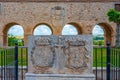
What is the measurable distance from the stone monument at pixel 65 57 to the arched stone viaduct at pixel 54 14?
958 inches

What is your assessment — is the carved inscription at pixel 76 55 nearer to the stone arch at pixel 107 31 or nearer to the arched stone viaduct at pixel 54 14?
the arched stone viaduct at pixel 54 14

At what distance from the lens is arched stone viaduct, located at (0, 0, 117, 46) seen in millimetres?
31312

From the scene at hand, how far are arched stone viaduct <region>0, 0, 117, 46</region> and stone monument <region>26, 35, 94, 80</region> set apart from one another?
79.8 ft

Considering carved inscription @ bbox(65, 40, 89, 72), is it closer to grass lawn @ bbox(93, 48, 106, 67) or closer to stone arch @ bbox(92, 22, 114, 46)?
grass lawn @ bbox(93, 48, 106, 67)

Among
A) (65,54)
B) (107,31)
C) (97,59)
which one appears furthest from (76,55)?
(107,31)

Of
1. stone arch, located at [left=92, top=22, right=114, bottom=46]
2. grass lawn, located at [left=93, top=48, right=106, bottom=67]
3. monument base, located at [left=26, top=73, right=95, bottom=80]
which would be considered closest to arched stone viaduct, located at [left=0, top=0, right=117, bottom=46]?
stone arch, located at [left=92, top=22, right=114, bottom=46]

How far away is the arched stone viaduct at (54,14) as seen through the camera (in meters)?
31.3

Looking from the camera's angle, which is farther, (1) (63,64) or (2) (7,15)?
(2) (7,15)

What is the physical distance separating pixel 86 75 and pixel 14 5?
24941 millimetres

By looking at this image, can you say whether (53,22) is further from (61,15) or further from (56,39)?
(56,39)

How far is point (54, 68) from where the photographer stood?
7164mm

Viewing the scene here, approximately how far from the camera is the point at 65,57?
7145 millimetres

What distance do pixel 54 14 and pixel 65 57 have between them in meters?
24.7

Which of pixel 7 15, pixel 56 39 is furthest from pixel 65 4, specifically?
pixel 56 39
